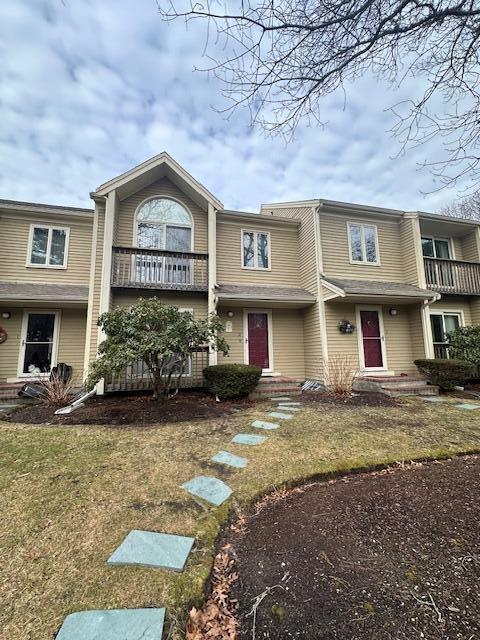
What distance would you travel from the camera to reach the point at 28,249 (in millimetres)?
9242

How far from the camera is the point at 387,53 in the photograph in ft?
10.3

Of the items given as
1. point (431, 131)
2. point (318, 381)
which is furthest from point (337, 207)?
point (431, 131)

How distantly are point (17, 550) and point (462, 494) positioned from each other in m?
3.85

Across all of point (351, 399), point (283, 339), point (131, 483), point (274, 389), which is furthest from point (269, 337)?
point (131, 483)

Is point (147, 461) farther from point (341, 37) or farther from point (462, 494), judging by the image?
point (341, 37)

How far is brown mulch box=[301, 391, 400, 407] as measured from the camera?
6.84 metres

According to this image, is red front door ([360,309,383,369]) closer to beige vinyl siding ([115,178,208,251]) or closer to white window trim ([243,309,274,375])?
white window trim ([243,309,274,375])

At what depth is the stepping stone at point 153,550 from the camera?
1939 mm

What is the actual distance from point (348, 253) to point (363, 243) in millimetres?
791

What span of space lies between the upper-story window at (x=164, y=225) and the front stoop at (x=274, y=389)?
5.09 meters

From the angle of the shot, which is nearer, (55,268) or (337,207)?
(55,268)

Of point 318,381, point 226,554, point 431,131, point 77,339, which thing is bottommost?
point 226,554

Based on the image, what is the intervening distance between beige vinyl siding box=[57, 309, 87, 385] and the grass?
3965mm

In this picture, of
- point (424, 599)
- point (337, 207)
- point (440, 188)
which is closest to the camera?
point (424, 599)
